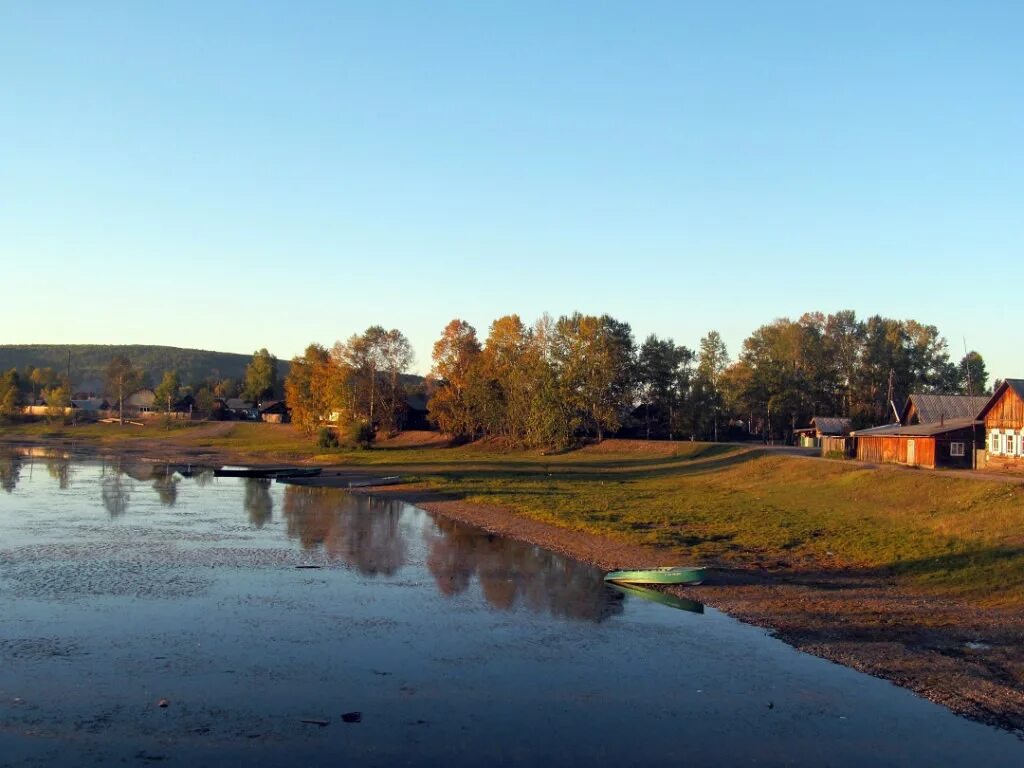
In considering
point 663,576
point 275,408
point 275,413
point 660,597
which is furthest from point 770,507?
point 275,408

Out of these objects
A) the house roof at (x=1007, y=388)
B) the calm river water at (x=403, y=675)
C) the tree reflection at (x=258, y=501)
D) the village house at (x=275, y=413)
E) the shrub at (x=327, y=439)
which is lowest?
the tree reflection at (x=258, y=501)

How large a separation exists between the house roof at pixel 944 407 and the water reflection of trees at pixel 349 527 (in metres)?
40.7

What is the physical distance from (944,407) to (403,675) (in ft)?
197

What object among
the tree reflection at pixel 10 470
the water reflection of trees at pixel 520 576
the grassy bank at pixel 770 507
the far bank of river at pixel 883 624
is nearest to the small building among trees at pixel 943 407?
the grassy bank at pixel 770 507

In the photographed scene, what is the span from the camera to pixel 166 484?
65562mm

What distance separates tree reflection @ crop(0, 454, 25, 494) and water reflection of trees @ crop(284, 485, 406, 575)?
1920 cm

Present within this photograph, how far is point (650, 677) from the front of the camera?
19062 millimetres

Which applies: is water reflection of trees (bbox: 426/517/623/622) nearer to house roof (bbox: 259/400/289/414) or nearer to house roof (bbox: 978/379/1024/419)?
house roof (bbox: 978/379/1024/419)

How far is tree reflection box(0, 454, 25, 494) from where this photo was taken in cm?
6128

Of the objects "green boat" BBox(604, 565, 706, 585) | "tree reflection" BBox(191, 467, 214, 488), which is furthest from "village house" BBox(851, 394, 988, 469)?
"tree reflection" BBox(191, 467, 214, 488)

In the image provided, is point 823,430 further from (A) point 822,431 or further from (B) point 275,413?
(B) point 275,413

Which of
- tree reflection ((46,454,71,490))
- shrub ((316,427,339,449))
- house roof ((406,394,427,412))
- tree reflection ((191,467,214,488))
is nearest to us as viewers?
tree reflection ((46,454,71,490))

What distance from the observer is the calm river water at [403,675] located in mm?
14883

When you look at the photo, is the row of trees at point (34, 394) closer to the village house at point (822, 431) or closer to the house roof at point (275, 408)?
the house roof at point (275, 408)
